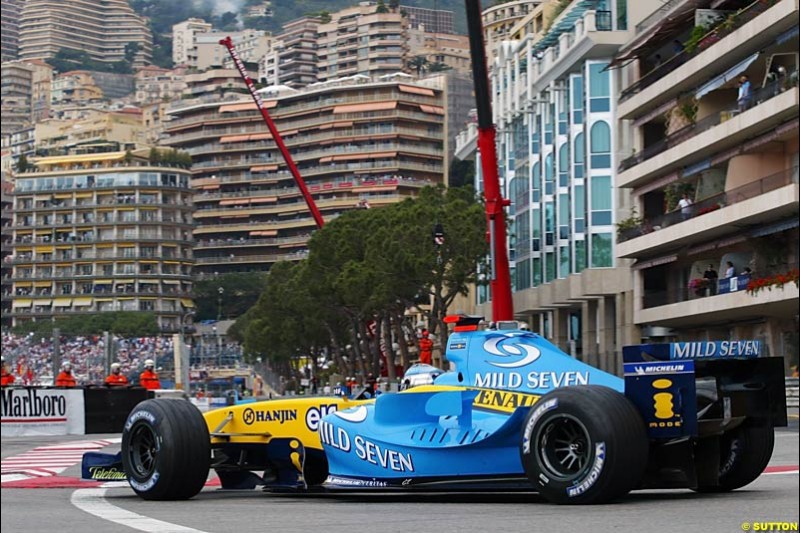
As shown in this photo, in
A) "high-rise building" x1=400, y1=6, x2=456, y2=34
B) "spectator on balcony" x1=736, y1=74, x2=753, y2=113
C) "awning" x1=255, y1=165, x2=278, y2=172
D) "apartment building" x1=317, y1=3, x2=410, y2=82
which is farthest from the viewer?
"awning" x1=255, y1=165, x2=278, y2=172

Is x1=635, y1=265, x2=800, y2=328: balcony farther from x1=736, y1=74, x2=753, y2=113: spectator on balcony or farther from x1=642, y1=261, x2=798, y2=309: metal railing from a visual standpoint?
x1=736, y1=74, x2=753, y2=113: spectator on balcony

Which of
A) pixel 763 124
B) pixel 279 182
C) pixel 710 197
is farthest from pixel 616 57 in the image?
pixel 279 182

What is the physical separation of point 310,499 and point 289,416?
2.64ft

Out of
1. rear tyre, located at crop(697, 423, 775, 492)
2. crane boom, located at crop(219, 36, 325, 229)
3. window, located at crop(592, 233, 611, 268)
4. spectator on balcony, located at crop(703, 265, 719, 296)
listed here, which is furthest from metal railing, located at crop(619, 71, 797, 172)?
rear tyre, located at crop(697, 423, 775, 492)

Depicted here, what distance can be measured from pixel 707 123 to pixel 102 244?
66611mm

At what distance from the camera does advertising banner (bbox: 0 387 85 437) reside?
3444 cm

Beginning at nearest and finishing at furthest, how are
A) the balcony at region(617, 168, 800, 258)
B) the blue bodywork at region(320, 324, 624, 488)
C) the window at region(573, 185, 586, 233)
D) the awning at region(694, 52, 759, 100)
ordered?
the blue bodywork at region(320, 324, 624, 488), the balcony at region(617, 168, 800, 258), the awning at region(694, 52, 759, 100), the window at region(573, 185, 586, 233)

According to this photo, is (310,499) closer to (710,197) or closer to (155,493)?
(155,493)

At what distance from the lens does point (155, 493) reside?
1261 centimetres

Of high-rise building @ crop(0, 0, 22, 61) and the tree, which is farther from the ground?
the tree

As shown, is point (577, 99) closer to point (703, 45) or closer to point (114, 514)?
point (703, 45)

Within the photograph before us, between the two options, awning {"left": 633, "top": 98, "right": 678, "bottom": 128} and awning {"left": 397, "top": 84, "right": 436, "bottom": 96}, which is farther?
awning {"left": 633, "top": 98, "right": 678, "bottom": 128}

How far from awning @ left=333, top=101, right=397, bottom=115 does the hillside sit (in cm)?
4225

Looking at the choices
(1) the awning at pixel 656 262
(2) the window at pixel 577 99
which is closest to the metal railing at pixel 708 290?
(1) the awning at pixel 656 262
